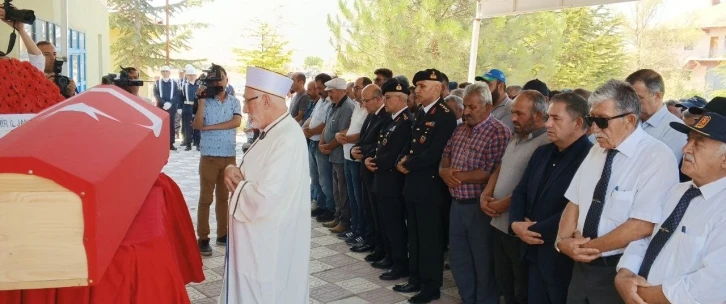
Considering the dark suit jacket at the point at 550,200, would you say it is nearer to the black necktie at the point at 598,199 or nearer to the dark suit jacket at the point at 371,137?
the black necktie at the point at 598,199

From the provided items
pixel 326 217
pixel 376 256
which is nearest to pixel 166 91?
pixel 326 217

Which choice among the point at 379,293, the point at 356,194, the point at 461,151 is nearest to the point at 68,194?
the point at 461,151

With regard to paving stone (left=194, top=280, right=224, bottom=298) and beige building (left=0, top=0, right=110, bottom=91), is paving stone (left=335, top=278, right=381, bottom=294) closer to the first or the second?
paving stone (left=194, top=280, right=224, bottom=298)

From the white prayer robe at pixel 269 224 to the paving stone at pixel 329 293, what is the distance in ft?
5.03

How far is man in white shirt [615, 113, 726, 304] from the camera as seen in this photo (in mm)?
2119

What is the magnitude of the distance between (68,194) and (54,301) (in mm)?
483

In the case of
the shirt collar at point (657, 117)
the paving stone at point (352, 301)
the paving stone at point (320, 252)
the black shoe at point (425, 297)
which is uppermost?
the shirt collar at point (657, 117)

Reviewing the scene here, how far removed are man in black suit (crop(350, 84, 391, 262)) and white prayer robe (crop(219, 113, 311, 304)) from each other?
2.51 m

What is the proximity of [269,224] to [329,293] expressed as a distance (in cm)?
199

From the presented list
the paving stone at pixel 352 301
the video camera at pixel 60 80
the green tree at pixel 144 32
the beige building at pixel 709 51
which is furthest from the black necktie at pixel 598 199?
the green tree at pixel 144 32

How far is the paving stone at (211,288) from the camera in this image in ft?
15.4

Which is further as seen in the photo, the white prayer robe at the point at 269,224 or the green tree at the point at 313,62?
the green tree at the point at 313,62

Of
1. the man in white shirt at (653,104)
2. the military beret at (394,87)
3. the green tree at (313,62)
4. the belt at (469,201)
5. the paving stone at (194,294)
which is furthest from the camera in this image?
the green tree at (313,62)

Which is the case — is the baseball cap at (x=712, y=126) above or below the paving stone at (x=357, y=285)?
above
